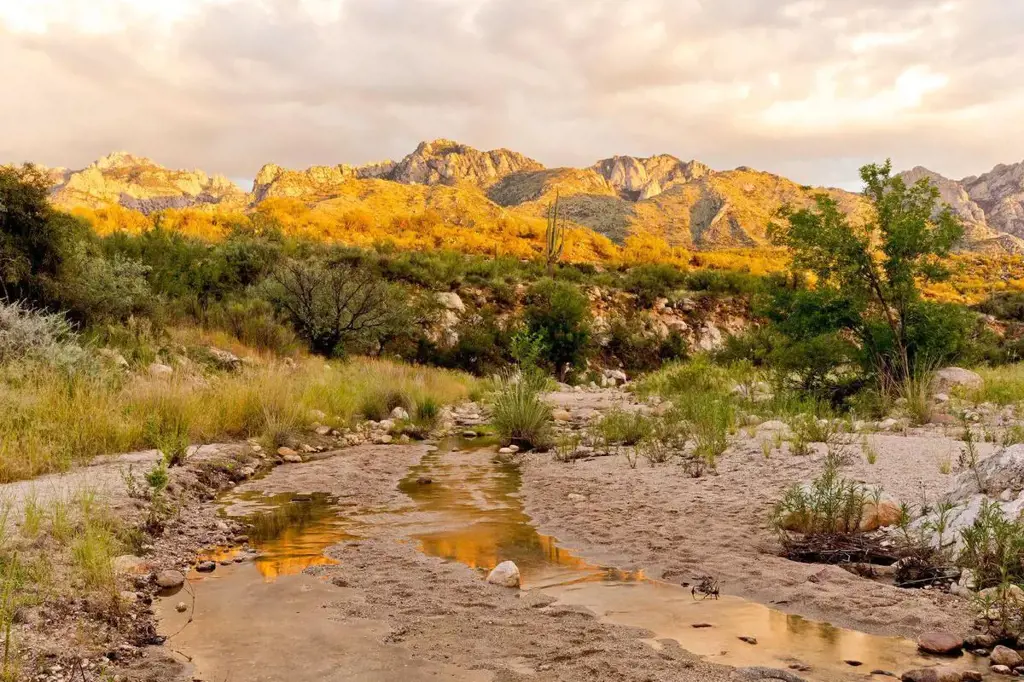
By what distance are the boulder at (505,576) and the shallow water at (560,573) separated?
0.31 ft

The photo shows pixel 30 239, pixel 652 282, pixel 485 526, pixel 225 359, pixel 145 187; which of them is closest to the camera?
pixel 485 526

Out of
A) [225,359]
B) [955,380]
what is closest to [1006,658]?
[955,380]

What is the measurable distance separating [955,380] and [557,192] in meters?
42.3

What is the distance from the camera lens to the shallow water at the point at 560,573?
11.0ft

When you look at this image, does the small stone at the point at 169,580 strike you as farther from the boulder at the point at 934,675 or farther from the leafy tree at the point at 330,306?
the leafy tree at the point at 330,306

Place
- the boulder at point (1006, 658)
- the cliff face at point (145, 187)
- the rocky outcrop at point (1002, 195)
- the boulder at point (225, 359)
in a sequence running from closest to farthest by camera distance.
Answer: the boulder at point (1006, 658), the boulder at point (225, 359), the cliff face at point (145, 187), the rocky outcrop at point (1002, 195)

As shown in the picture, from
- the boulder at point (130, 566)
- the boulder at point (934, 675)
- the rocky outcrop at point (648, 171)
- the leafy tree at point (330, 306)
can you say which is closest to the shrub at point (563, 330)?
the leafy tree at point (330, 306)

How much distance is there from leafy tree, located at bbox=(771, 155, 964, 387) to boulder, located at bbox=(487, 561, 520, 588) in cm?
1001

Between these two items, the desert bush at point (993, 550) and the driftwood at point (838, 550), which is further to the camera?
the driftwood at point (838, 550)

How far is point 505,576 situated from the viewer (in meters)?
4.45

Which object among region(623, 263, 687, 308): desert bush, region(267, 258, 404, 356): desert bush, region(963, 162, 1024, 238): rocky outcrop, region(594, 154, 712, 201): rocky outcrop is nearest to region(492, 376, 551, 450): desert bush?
region(267, 258, 404, 356): desert bush

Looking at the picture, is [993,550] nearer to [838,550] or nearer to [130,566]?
[838,550]

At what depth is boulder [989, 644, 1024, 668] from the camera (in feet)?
10.2

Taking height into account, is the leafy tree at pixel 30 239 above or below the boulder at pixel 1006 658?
above
